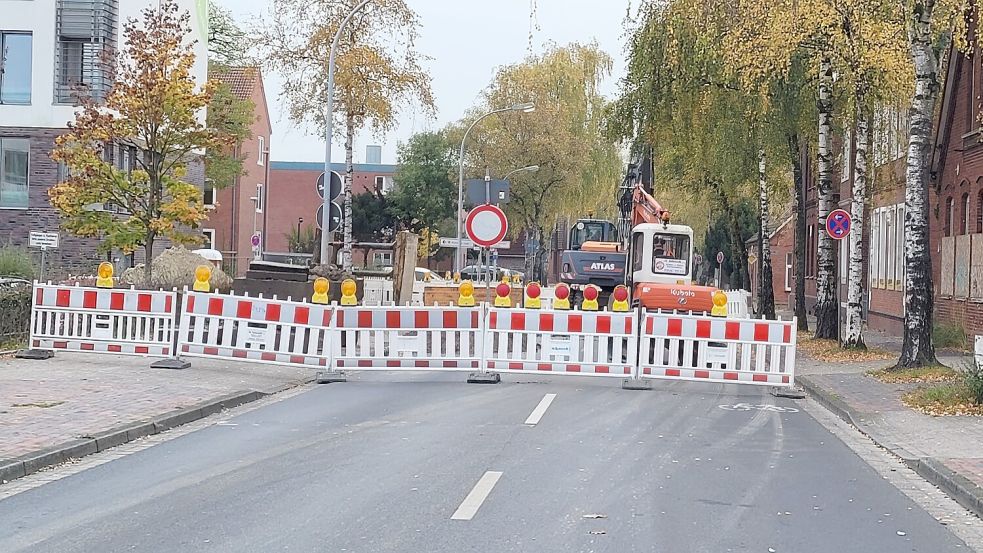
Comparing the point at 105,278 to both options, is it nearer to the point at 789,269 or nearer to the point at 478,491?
the point at 478,491

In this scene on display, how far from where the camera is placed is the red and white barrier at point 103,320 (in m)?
17.9

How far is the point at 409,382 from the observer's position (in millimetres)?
17469

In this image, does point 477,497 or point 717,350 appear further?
point 717,350

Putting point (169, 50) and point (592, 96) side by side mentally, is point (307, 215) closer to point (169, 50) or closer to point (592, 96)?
point (592, 96)

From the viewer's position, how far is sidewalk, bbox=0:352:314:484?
10461 millimetres

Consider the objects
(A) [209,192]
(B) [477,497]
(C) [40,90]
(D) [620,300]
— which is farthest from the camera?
(A) [209,192]

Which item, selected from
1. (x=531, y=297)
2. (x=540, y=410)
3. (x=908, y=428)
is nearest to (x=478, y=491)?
(x=540, y=410)

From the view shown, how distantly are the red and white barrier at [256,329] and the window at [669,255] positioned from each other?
10.7m

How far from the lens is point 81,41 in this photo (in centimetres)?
3962

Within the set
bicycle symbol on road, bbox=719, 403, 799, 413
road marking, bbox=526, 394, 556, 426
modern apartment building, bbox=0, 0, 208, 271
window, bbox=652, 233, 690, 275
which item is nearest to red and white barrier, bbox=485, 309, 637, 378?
road marking, bbox=526, 394, 556, 426

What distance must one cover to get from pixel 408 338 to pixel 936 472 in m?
8.63

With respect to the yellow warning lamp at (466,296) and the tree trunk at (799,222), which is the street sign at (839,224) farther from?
the yellow warning lamp at (466,296)

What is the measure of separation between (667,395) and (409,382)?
146 inches

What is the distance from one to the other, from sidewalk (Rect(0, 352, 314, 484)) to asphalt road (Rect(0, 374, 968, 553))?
44 cm
